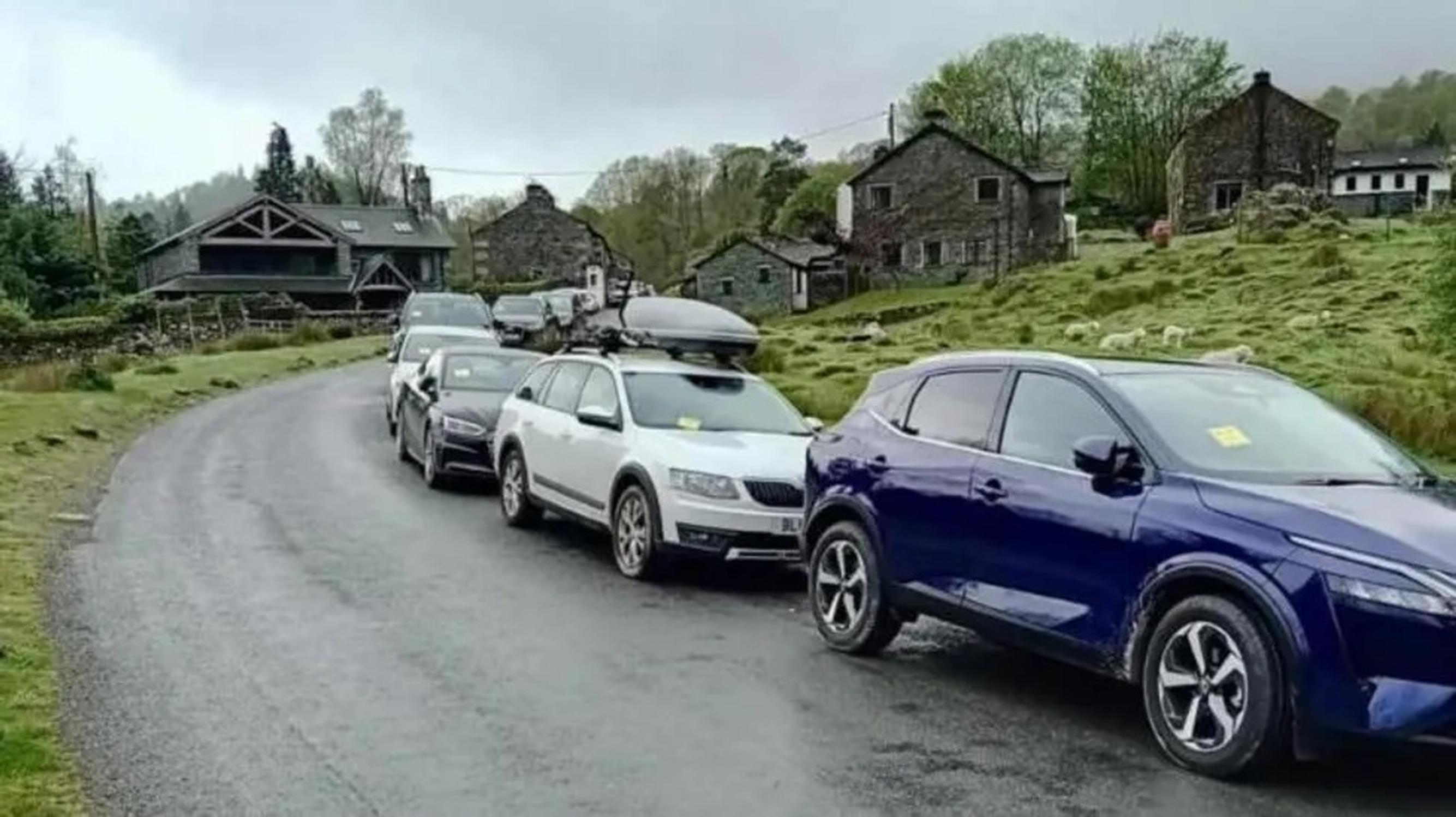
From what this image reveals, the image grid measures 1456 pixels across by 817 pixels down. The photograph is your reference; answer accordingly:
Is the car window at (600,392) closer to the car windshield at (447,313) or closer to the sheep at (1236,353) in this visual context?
the sheep at (1236,353)

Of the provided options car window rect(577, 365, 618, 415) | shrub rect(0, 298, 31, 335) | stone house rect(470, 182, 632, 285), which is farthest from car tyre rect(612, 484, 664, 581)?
stone house rect(470, 182, 632, 285)

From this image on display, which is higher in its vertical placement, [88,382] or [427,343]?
[427,343]

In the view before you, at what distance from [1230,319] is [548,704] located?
86.9 feet

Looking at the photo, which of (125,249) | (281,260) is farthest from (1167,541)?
(125,249)

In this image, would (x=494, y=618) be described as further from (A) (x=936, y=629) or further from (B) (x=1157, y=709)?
(B) (x=1157, y=709)

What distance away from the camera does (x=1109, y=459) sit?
20.6 ft

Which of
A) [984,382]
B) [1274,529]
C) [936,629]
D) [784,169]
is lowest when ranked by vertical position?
[936,629]

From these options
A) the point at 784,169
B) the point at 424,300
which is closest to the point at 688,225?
the point at 784,169

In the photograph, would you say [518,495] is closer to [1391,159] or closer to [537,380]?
[537,380]

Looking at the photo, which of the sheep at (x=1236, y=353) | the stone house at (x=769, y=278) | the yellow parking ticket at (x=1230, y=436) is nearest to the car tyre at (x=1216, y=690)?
the yellow parking ticket at (x=1230, y=436)

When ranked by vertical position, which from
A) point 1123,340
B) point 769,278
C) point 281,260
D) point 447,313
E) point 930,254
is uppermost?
point 281,260

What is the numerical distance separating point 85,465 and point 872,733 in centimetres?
1405

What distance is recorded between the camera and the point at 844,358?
2862 centimetres

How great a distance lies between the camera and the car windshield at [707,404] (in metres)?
11.1
